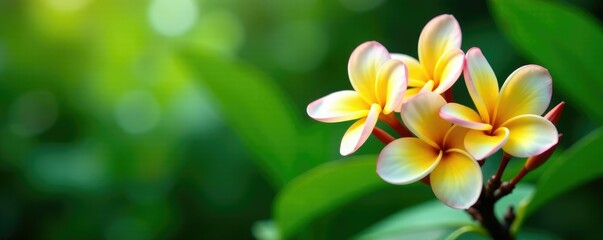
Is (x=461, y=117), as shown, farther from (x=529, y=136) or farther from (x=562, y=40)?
(x=562, y=40)

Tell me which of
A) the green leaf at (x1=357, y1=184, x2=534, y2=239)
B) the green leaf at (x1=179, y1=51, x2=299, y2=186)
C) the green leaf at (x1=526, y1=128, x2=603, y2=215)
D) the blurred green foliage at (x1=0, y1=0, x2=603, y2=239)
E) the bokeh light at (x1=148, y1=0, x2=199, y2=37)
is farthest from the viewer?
the bokeh light at (x1=148, y1=0, x2=199, y2=37)

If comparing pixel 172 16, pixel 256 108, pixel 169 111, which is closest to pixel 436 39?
pixel 256 108

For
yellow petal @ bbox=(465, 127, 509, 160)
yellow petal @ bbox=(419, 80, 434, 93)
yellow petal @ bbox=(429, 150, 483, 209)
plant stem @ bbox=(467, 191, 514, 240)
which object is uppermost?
yellow petal @ bbox=(419, 80, 434, 93)

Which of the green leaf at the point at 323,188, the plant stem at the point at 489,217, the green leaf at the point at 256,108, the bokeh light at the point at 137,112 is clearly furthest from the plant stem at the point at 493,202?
the bokeh light at the point at 137,112

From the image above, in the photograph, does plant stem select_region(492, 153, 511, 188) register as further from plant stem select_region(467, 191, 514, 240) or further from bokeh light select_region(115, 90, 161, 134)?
bokeh light select_region(115, 90, 161, 134)

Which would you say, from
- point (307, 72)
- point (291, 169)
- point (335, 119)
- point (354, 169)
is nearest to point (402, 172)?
point (335, 119)

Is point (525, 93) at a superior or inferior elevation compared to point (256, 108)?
superior

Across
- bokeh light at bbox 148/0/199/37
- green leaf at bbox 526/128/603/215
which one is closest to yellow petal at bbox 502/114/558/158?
green leaf at bbox 526/128/603/215
